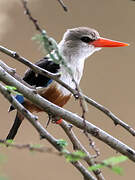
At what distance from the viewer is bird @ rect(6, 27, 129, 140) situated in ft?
4.69

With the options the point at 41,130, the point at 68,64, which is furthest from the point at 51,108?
the point at 68,64

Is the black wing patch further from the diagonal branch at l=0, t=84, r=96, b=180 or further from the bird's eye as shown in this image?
the diagonal branch at l=0, t=84, r=96, b=180

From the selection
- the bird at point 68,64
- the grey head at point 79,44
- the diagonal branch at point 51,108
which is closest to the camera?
the diagonal branch at point 51,108

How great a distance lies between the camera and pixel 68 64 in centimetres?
143

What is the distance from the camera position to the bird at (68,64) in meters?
1.43

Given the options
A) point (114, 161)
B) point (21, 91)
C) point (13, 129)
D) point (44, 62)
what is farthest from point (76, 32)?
point (114, 161)

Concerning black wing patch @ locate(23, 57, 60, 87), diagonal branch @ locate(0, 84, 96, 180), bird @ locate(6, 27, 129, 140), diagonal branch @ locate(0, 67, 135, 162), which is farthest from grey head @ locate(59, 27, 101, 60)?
diagonal branch @ locate(0, 84, 96, 180)

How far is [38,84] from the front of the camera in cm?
150

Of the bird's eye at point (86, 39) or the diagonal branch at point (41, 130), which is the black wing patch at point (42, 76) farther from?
the diagonal branch at point (41, 130)

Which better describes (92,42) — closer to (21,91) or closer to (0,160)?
(21,91)

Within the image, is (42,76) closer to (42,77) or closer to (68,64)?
(42,77)

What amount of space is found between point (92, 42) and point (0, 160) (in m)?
1.24

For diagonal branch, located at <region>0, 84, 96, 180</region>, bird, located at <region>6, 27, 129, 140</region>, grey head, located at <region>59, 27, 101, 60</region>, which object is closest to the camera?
diagonal branch, located at <region>0, 84, 96, 180</region>

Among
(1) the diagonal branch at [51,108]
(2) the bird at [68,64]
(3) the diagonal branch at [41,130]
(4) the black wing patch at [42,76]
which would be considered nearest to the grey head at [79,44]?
(2) the bird at [68,64]
